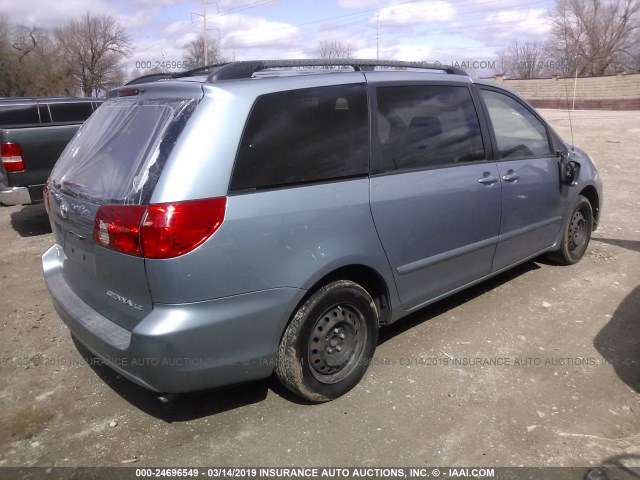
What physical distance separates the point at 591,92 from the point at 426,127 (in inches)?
1720

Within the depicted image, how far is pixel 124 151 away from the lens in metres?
2.65

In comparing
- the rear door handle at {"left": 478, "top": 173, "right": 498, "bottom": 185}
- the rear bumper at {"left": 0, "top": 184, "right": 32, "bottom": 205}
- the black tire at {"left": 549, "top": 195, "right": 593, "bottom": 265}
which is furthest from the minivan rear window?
the black tire at {"left": 549, "top": 195, "right": 593, "bottom": 265}

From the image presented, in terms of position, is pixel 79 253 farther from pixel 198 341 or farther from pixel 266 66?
pixel 266 66

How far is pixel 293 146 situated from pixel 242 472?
1647 mm

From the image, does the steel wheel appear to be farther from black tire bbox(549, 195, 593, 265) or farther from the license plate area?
black tire bbox(549, 195, 593, 265)

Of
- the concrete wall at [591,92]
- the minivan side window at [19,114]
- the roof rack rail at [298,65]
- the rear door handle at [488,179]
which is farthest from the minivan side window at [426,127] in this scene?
the concrete wall at [591,92]

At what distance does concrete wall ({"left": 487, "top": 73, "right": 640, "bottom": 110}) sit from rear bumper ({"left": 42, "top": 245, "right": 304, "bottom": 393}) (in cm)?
3872

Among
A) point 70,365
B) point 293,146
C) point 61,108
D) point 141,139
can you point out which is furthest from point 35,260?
point 293,146

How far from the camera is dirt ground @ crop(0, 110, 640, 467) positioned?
103 inches

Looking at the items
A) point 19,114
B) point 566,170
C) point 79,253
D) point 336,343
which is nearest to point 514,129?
point 566,170

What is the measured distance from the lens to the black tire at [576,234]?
5.04 meters

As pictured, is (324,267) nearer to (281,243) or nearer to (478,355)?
(281,243)

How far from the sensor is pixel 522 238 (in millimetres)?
4344

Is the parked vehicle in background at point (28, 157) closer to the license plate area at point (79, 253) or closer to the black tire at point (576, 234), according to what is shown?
the license plate area at point (79, 253)
